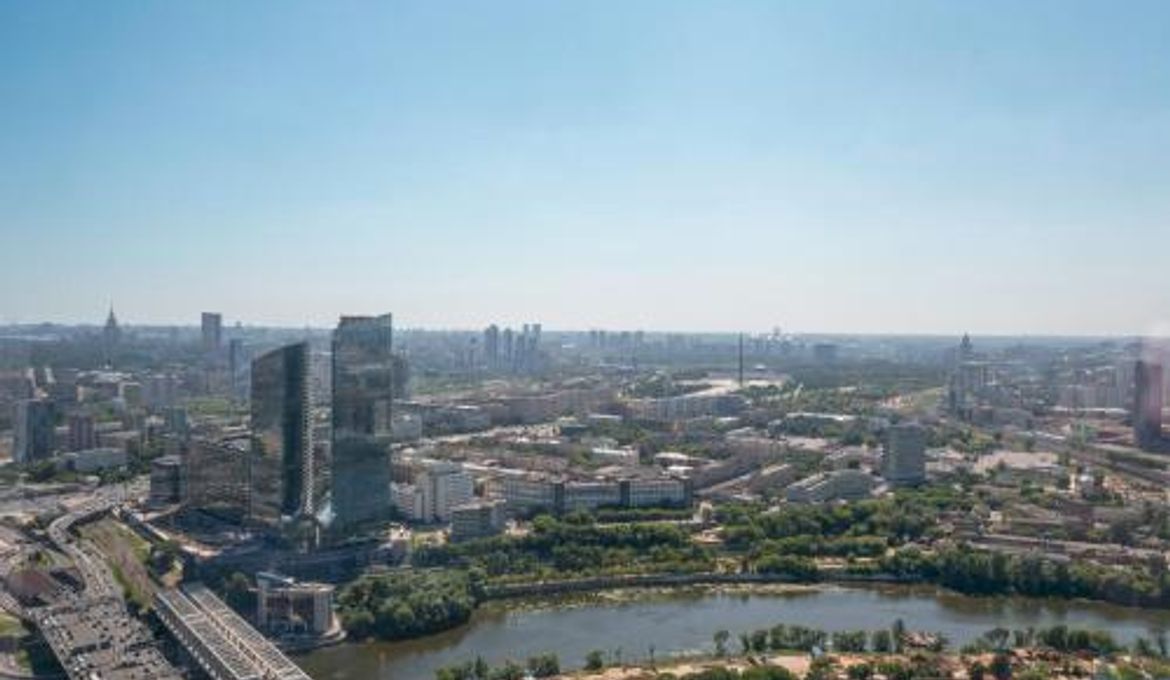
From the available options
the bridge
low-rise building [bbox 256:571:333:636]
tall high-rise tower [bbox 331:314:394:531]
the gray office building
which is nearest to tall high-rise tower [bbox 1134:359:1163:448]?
tall high-rise tower [bbox 331:314:394:531]

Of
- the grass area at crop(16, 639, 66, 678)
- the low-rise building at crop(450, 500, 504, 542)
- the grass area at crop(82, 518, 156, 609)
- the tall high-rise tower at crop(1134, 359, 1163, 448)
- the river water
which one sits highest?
the tall high-rise tower at crop(1134, 359, 1163, 448)

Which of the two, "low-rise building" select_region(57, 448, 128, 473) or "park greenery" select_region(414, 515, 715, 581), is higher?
"low-rise building" select_region(57, 448, 128, 473)

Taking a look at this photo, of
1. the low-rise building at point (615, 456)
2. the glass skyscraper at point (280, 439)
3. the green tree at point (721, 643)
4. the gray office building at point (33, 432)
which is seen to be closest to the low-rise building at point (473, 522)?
the glass skyscraper at point (280, 439)

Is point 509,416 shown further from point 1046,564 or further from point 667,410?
point 1046,564

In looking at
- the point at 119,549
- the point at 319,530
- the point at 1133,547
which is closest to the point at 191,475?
the point at 119,549

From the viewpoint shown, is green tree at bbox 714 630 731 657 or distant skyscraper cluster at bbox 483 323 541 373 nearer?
green tree at bbox 714 630 731 657

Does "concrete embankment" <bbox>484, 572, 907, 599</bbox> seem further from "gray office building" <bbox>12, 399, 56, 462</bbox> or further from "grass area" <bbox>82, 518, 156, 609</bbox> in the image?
"gray office building" <bbox>12, 399, 56, 462</bbox>

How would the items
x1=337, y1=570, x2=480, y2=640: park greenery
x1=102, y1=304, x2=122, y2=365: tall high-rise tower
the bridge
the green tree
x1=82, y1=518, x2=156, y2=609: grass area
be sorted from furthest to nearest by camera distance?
x1=102, y1=304, x2=122, y2=365: tall high-rise tower < x1=82, y1=518, x2=156, y2=609: grass area < x1=337, y1=570, x2=480, y2=640: park greenery < the green tree < the bridge
